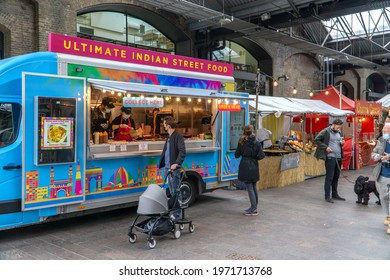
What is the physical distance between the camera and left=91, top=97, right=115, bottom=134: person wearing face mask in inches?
281

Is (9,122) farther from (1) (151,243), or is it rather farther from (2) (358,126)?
(2) (358,126)

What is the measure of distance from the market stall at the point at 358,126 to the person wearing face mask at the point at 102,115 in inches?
371

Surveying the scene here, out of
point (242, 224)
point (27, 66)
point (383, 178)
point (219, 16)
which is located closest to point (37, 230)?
point (27, 66)

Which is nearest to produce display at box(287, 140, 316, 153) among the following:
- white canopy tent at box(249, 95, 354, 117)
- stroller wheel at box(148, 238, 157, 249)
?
white canopy tent at box(249, 95, 354, 117)

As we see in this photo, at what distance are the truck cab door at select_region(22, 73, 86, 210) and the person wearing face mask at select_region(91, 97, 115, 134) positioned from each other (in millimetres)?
1245

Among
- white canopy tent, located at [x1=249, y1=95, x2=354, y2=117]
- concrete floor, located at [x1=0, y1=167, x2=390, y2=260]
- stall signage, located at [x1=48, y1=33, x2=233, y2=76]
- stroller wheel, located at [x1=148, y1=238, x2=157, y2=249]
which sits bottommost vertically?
concrete floor, located at [x1=0, y1=167, x2=390, y2=260]

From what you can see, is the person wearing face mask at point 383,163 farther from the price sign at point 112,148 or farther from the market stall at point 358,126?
the market stall at point 358,126

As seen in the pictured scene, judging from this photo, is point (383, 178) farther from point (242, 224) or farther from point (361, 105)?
Result: point (361, 105)

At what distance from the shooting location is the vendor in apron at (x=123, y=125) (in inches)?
294

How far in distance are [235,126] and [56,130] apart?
169 inches

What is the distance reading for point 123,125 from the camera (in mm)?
7691

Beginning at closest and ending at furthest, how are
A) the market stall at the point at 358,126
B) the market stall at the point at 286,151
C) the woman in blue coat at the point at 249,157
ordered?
the woman in blue coat at the point at 249,157 < the market stall at the point at 286,151 < the market stall at the point at 358,126

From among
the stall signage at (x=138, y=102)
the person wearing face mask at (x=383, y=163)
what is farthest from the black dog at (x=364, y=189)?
the stall signage at (x=138, y=102)

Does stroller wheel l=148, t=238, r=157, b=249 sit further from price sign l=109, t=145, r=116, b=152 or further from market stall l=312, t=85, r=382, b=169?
market stall l=312, t=85, r=382, b=169
